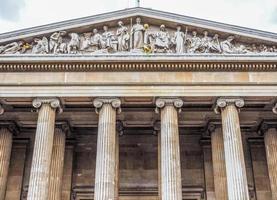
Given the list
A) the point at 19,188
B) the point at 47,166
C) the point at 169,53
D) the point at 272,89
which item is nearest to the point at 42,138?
the point at 47,166

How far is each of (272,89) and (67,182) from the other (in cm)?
1212

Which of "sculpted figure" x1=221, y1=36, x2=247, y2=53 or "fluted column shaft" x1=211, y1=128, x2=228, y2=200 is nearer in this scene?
"sculpted figure" x1=221, y1=36, x2=247, y2=53

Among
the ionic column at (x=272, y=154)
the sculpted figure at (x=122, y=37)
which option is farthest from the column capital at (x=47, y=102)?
the ionic column at (x=272, y=154)

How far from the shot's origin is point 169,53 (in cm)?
2344

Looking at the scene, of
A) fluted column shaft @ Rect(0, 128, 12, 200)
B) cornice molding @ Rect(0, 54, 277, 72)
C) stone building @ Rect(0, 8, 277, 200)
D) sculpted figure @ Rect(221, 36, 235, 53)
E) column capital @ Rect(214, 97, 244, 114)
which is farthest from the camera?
fluted column shaft @ Rect(0, 128, 12, 200)

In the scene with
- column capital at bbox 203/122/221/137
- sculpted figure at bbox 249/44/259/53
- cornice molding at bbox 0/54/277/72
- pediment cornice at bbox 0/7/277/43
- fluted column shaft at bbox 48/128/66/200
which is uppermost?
pediment cornice at bbox 0/7/277/43

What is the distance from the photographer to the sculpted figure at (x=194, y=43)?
2372cm

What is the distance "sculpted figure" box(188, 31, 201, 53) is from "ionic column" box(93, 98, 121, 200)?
4.53m

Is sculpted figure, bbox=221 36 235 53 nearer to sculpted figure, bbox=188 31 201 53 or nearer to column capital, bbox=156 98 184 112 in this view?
sculpted figure, bbox=188 31 201 53

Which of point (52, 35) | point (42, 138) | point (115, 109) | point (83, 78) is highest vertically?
point (52, 35)

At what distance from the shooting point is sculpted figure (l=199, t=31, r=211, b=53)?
77.9 ft

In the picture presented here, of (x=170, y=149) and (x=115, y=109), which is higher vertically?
(x=115, y=109)

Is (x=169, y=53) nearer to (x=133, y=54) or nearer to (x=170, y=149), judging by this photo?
(x=133, y=54)

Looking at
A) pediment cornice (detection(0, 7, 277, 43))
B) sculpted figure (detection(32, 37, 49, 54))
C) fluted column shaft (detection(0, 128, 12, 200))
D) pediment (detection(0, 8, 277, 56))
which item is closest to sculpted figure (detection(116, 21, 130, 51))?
pediment (detection(0, 8, 277, 56))
